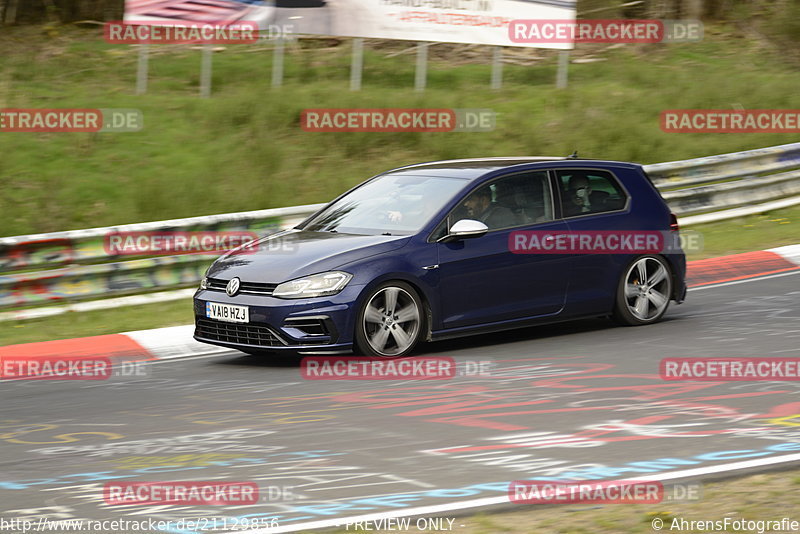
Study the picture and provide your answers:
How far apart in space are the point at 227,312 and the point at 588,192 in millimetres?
3462

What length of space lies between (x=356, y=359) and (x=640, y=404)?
8.48 ft

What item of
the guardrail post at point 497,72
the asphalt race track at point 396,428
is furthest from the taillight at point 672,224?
the guardrail post at point 497,72

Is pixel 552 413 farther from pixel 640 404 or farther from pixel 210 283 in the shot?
pixel 210 283

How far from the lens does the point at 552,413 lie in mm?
7445

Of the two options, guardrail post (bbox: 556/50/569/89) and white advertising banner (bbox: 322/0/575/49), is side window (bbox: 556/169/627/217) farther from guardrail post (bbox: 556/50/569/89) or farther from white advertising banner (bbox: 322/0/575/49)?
guardrail post (bbox: 556/50/569/89)

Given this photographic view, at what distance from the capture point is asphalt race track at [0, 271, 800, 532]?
5.85 m

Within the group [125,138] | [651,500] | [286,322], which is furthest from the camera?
[125,138]

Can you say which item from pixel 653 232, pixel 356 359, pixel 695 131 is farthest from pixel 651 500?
pixel 695 131
